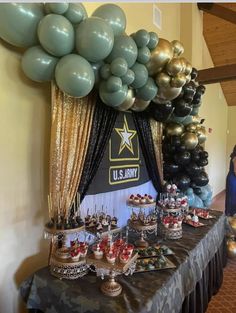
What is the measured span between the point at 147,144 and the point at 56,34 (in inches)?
69.8

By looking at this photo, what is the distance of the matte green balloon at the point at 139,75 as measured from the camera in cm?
186

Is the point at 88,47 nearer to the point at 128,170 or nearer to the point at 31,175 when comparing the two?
the point at 31,175

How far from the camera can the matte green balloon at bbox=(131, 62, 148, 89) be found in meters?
1.86

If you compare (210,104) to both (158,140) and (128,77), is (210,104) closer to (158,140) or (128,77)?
(158,140)

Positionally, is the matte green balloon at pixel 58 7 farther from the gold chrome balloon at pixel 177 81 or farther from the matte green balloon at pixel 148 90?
the gold chrome balloon at pixel 177 81

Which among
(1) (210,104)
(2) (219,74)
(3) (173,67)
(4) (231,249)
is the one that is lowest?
(4) (231,249)

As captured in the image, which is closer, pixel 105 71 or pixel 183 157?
pixel 105 71

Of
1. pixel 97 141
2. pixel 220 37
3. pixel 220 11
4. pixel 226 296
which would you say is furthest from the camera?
pixel 220 37

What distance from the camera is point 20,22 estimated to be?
140 cm

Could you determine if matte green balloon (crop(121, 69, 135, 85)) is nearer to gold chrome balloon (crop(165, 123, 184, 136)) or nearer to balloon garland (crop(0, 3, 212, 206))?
balloon garland (crop(0, 3, 212, 206))

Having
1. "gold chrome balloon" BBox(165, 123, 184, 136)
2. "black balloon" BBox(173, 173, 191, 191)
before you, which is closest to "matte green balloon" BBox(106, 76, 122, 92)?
"gold chrome balloon" BBox(165, 123, 184, 136)

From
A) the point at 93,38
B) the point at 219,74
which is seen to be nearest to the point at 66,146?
the point at 93,38

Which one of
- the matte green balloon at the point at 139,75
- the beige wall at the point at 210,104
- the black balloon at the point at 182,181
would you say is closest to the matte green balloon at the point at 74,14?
the matte green balloon at the point at 139,75

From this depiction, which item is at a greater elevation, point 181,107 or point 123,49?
point 123,49
